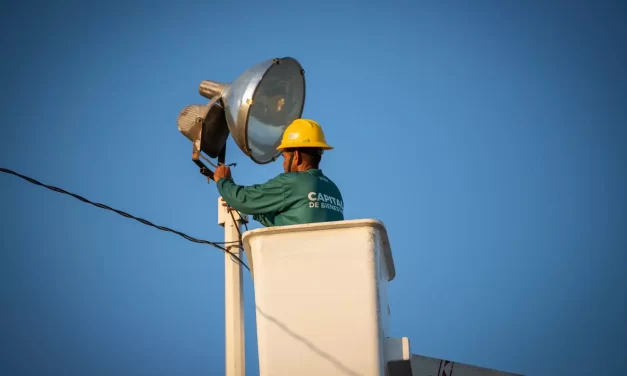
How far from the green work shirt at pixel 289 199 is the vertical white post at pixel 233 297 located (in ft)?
1.61

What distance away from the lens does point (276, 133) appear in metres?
7.33

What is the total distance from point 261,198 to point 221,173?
0.64 meters

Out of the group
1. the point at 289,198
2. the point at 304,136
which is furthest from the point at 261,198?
the point at 304,136

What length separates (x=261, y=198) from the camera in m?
6.23

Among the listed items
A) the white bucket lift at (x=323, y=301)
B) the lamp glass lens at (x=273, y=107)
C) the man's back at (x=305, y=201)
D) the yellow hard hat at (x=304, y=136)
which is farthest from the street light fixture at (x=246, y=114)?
the white bucket lift at (x=323, y=301)

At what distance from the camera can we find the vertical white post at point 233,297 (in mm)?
6289

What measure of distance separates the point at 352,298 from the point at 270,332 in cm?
52

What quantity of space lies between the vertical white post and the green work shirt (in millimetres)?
491

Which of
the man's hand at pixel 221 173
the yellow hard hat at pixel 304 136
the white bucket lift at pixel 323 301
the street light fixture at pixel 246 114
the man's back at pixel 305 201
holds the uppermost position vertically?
the street light fixture at pixel 246 114

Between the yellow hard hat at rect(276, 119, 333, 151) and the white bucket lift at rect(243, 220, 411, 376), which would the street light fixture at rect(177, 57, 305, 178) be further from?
the white bucket lift at rect(243, 220, 411, 376)

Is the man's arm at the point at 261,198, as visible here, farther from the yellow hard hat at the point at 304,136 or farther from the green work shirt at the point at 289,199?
the yellow hard hat at the point at 304,136

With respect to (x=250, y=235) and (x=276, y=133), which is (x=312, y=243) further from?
(x=276, y=133)

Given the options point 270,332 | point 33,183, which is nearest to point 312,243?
point 270,332

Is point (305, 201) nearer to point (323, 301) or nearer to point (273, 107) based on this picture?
point (323, 301)
